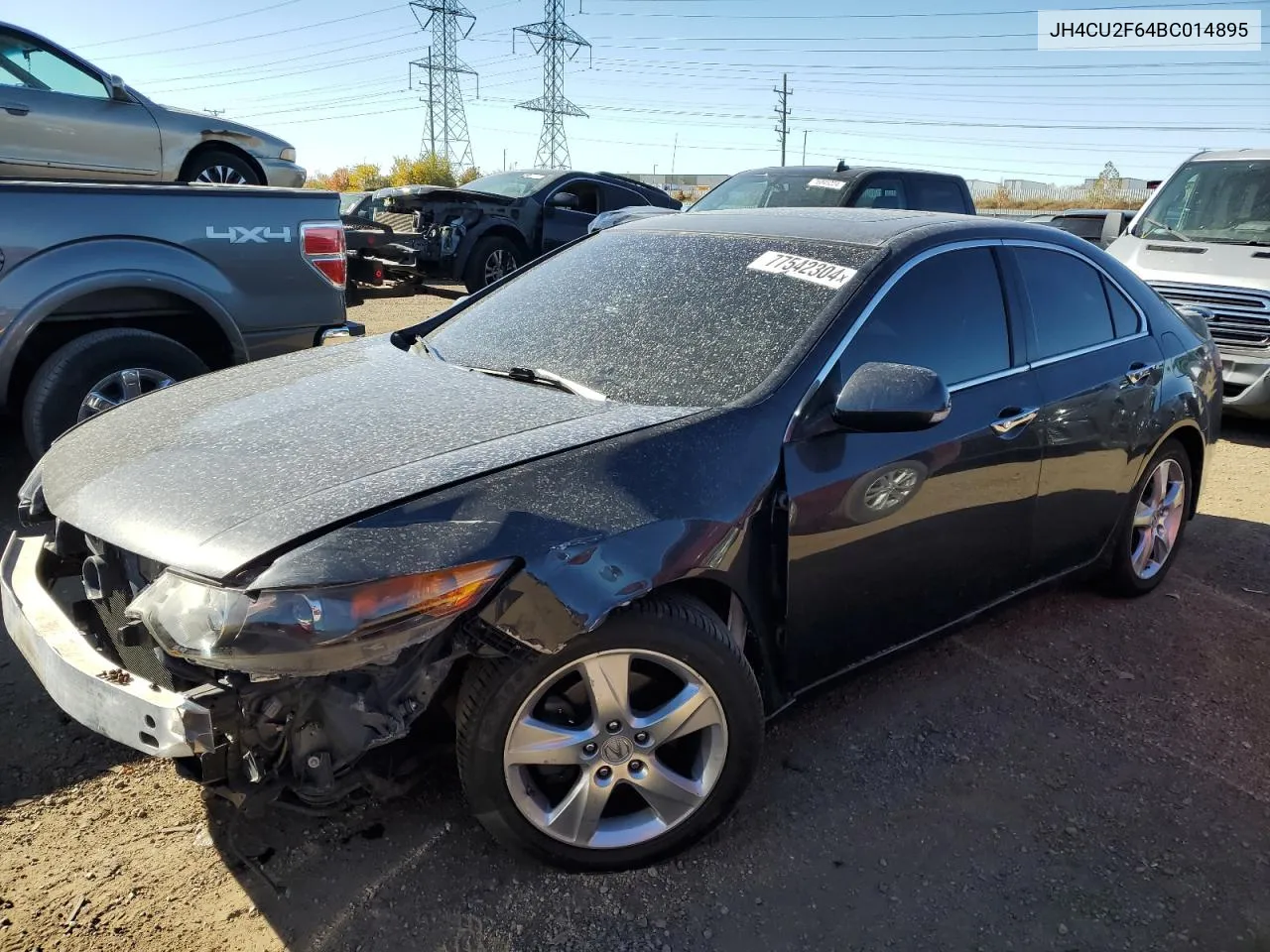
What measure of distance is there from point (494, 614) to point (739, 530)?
71 centimetres

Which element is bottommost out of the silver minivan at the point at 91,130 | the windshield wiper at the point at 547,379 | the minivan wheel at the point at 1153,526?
the minivan wheel at the point at 1153,526

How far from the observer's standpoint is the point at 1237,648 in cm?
394

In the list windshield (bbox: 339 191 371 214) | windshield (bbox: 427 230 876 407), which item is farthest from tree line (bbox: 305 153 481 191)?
windshield (bbox: 427 230 876 407)

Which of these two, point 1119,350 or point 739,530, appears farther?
point 1119,350

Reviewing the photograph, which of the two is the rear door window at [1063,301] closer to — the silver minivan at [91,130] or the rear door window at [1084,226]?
the silver minivan at [91,130]

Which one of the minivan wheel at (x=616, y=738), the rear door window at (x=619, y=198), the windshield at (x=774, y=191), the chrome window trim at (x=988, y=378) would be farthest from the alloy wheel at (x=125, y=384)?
the rear door window at (x=619, y=198)

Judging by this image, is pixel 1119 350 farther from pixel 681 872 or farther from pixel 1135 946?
pixel 681 872

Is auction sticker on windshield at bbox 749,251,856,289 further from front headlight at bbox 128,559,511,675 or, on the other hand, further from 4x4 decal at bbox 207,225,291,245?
4x4 decal at bbox 207,225,291,245

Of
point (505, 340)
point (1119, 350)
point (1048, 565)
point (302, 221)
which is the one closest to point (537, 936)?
point (505, 340)

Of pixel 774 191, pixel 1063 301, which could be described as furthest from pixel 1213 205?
pixel 1063 301

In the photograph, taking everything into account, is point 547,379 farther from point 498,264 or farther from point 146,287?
point 498,264

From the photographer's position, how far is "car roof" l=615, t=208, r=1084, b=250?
324cm

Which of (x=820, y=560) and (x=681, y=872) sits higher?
(x=820, y=560)

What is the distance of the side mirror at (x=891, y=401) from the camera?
2625 mm
